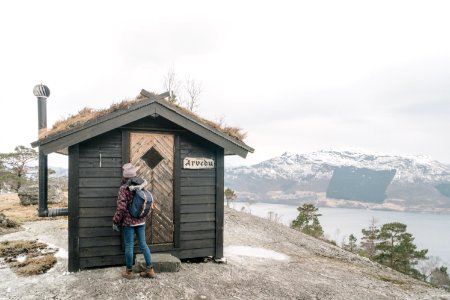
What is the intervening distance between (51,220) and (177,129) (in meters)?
9.56

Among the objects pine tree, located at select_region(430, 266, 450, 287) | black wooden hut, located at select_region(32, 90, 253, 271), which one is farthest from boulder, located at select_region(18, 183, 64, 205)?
pine tree, located at select_region(430, 266, 450, 287)

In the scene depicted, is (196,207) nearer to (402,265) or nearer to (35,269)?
(35,269)

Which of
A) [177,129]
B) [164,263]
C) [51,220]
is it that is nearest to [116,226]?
[164,263]

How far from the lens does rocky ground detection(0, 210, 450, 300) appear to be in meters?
5.85

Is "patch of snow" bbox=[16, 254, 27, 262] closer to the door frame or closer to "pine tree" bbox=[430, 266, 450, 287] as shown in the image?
the door frame

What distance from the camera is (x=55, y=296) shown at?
18.4ft

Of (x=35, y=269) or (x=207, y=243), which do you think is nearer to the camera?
(x=35, y=269)

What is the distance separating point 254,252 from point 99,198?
A: 200 inches

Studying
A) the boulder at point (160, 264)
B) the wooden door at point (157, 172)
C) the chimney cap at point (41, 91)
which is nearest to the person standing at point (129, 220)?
the boulder at point (160, 264)

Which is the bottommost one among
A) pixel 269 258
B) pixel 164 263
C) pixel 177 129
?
pixel 269 258

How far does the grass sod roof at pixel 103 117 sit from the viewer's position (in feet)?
21.7

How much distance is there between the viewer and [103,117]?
6738mm

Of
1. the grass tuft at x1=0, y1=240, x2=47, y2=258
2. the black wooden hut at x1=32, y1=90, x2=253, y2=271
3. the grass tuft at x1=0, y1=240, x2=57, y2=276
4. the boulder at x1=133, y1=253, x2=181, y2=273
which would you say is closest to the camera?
the boulder at x1=133, y1=253, x2=181, y2=273

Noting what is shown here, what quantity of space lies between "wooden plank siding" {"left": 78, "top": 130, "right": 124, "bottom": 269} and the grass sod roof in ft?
1.52
